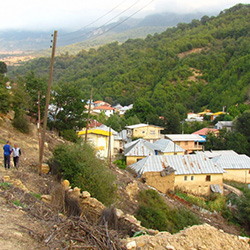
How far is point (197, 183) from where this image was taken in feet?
74.7

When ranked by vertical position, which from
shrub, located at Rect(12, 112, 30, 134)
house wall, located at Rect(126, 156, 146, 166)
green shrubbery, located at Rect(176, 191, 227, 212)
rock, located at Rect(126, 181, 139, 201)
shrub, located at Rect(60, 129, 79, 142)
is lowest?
green shrubbery, located at Rect(176, 191, 227, 212)

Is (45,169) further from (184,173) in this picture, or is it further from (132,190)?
(184,173)

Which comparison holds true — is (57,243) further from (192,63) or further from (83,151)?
(192,63)

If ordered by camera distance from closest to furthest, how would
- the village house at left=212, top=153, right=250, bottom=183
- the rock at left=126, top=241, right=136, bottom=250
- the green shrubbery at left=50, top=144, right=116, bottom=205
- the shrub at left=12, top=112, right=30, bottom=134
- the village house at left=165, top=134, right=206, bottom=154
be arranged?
the rock at left=126, top=241, right=136, bottom=250 → the green shrubbery at left=50, top=144, right=116, bottom=205 → the shrub at left=12, top=112, right=30, bottom=134 → the village house at left=212, top=153, right=250, bottom=183 → the village house at left=165, top=134, right=206, bottom=154

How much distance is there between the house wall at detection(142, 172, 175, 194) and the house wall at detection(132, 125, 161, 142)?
18.3 m

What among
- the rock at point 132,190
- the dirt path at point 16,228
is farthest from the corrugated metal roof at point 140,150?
the dirt path at point 16,228

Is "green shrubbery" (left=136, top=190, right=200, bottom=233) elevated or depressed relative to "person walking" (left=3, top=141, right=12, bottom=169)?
depressed

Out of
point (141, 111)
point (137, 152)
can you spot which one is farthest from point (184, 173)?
point (141, 111)

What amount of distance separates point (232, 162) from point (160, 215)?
736 inches

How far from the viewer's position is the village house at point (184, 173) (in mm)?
20953

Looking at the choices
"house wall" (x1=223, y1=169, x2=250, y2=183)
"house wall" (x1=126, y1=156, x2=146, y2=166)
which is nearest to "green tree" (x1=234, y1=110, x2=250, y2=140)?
"house wall" (x1=223, y1=169, x2=250, y2=183)

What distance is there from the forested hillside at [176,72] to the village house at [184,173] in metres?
34.0

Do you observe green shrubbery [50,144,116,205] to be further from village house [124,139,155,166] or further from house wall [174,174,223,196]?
village house [124,139,155,166]

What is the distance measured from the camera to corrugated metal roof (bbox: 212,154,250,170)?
28156 millimetres
